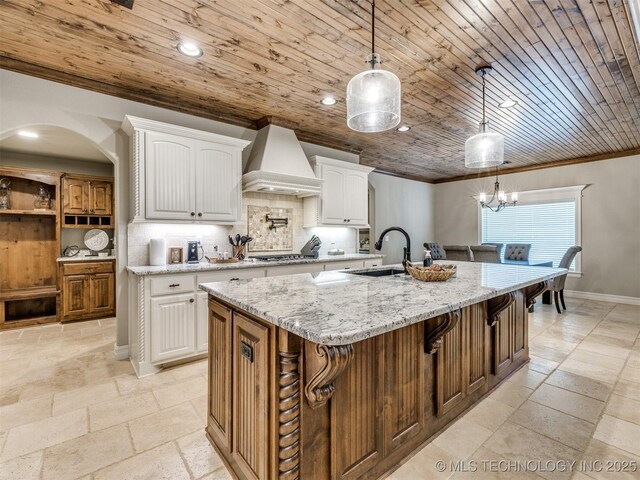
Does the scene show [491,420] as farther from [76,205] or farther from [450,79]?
[76,205]

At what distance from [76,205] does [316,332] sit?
535cm

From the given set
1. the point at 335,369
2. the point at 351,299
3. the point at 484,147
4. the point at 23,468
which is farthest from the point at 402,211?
the point at 23,468

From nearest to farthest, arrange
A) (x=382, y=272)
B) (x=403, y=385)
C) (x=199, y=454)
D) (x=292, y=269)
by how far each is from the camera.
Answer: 1. (x=403, y=385)
2. (x=199, y=454)
3. (x=382, y=272)
4. (x=292, y=269)

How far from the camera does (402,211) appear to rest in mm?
7574

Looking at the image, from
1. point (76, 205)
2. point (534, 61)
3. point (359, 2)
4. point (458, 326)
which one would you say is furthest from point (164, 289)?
point (534, 61)

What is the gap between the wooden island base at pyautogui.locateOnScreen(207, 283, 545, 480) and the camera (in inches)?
50.6

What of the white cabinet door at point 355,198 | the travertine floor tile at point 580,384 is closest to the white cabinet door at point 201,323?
the white cabinet door at point 355,198

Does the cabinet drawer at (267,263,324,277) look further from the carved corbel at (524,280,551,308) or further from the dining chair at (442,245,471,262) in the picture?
the dining chair at (442,245,471,262)

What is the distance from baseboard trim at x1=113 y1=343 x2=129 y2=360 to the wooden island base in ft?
6.08

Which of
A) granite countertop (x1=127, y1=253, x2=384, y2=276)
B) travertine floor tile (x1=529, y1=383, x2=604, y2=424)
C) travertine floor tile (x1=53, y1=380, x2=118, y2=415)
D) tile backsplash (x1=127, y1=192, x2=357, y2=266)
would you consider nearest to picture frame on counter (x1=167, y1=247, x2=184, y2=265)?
tile backsplash (x1=127, y1=192, x2=357, y2=266)

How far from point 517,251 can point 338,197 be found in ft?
13.1

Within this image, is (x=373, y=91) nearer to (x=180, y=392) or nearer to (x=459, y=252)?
(x=180, y=392)

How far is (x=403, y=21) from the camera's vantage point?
2.14m

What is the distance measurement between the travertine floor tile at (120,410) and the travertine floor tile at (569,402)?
2983 millimetres
